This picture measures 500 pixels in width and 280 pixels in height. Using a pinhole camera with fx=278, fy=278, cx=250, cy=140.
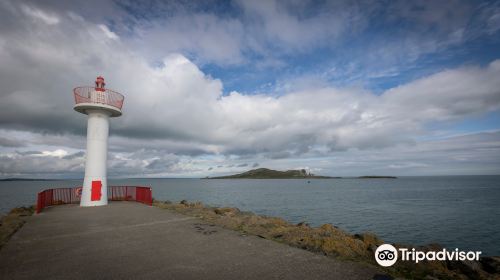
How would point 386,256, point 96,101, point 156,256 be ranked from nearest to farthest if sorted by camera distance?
1. point 156,256
2. point 386,256
3. point 96,101

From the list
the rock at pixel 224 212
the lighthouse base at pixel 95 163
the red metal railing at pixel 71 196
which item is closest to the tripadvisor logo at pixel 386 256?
the rock at pixel 224 212

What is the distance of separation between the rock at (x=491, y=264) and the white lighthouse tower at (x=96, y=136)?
1896 centimetres

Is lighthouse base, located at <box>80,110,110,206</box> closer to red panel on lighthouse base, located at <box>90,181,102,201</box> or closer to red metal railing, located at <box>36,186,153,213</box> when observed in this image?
red panel on lighthouse base, located at <box>90,181,102,201</box>

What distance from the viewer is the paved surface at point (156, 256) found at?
595cm

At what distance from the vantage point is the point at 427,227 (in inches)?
979

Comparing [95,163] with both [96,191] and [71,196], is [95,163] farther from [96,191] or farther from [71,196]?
[71,196]

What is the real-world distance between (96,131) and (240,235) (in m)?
12.9

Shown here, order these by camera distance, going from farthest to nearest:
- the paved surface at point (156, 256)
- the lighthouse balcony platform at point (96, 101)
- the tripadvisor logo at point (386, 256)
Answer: the lighthouse balcony platform at point (96, 101), the tripadvisor logo at point (386, 256), the paved surface at point (156, 256)

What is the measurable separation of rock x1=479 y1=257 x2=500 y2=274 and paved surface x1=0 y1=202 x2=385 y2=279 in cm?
499

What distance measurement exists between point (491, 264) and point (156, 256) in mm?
9871

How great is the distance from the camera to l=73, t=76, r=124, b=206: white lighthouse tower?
17188 millimetres

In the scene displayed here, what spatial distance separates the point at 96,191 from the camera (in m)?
17.5

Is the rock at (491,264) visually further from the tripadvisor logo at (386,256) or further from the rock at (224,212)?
the rock at (224,212)

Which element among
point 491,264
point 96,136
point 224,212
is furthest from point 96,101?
point 491,264
